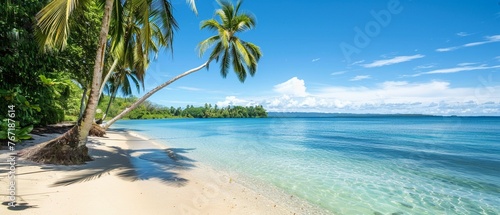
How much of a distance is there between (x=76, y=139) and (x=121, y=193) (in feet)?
9.92

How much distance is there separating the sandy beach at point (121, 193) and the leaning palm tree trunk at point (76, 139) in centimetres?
34

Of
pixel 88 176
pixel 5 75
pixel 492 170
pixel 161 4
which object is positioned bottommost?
pixel 492 170

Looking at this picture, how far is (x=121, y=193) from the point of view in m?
4.95

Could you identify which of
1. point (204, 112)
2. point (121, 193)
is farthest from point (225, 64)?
point (204, 112)

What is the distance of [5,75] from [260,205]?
9.09 m

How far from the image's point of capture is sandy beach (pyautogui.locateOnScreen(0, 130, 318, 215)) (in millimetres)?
4039

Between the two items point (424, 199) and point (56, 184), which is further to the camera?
point (424, 199)

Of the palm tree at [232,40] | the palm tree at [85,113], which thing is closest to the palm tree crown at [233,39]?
the palm tree at [232,40]

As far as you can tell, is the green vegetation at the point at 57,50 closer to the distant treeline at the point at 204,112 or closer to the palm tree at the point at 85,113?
the palm tree at the point at 85,113

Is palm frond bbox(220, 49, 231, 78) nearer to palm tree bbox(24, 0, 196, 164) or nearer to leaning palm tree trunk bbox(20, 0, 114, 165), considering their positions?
palm tree bbox(24, 0, 196, 164)

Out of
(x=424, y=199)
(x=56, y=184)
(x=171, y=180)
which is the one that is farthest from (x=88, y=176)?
(x=424, y=199)

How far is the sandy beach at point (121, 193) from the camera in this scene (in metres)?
4.04

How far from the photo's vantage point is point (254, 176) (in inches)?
321

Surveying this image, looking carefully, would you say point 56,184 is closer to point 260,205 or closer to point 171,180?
point 171,180
